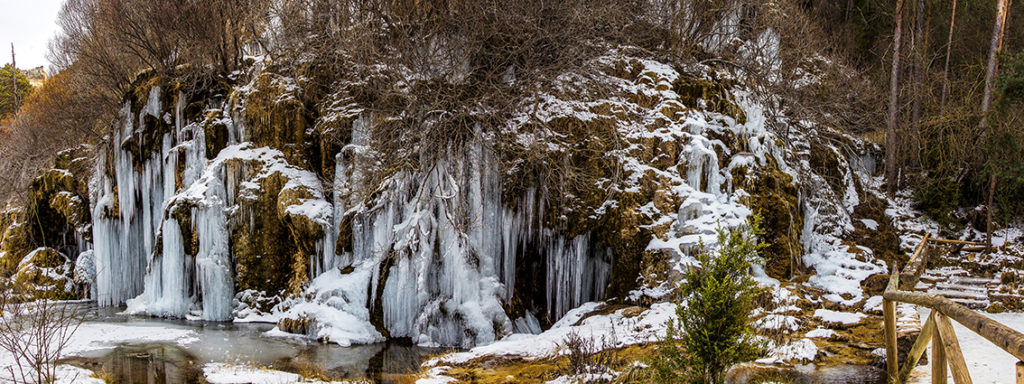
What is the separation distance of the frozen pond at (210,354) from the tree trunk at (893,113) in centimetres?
1459

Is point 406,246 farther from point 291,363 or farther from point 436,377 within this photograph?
point 436,377

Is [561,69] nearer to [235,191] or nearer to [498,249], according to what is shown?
[498,249]

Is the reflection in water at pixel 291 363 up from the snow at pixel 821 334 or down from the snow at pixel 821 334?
down

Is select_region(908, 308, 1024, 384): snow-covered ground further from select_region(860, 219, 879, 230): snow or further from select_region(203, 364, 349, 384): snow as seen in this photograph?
select_region(860, 219, 879, 230): snow

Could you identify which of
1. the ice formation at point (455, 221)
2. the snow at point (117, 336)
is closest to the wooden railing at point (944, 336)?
the ice formation at point (455, 221)

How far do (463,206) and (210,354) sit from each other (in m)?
5.38

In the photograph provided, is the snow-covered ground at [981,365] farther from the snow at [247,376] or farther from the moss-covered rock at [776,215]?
the snow at [247,376]

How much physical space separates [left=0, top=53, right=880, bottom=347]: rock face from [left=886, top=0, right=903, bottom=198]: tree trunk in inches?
212

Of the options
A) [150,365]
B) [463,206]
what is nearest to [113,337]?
[150,365]

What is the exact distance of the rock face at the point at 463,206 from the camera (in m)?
11.0

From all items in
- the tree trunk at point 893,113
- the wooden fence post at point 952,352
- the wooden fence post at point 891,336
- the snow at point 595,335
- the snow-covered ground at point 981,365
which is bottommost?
the snow at point 595,335

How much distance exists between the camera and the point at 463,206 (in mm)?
11648

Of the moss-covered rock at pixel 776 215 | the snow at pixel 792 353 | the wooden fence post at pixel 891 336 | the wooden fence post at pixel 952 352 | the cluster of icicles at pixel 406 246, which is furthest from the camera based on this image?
the cluster of icicles at pixel 406 246

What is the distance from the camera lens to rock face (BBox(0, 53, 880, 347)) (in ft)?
36.2
